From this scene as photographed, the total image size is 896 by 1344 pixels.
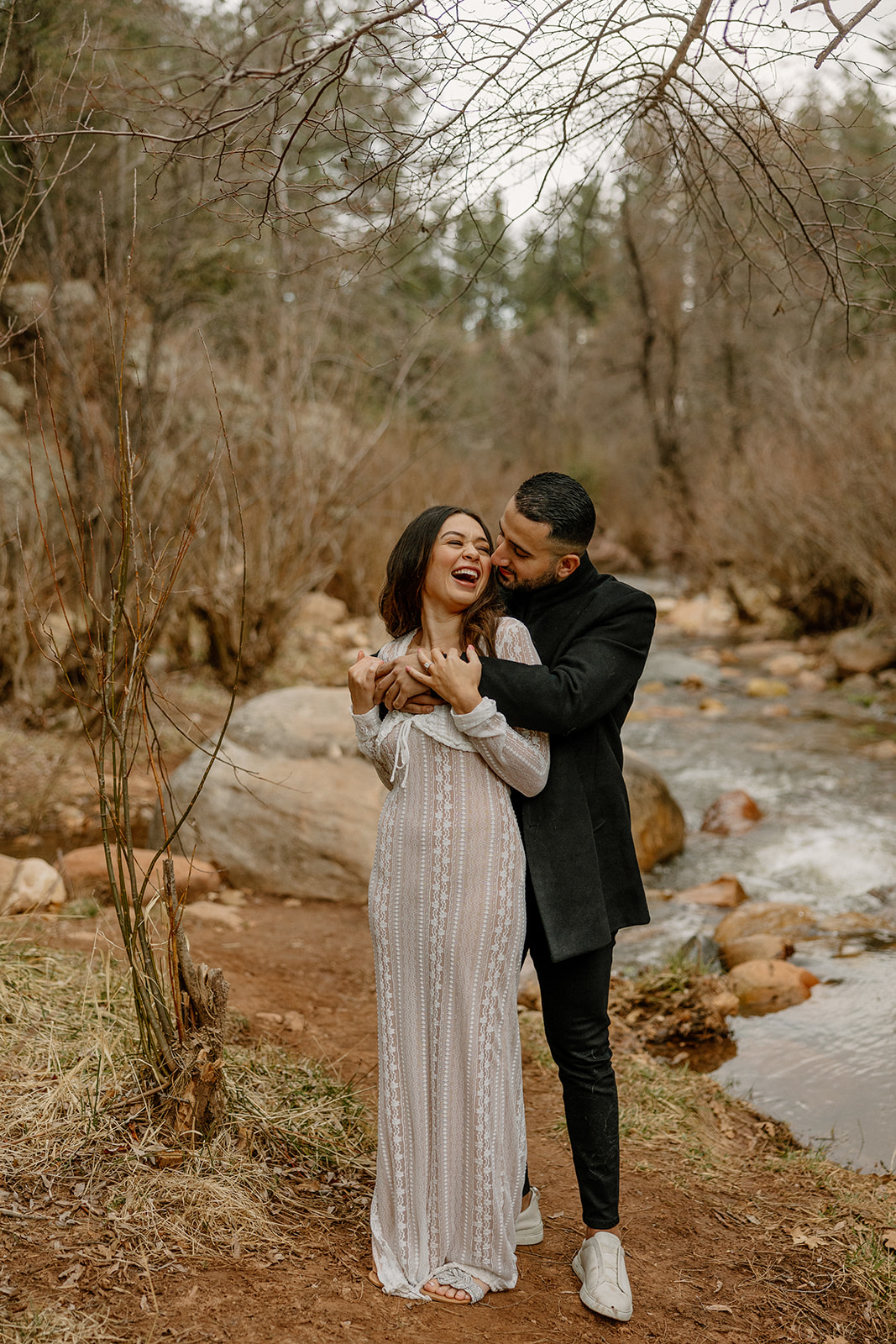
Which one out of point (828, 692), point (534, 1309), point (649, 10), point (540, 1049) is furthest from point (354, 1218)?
point (828, 692)

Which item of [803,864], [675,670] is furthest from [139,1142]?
[675,670]

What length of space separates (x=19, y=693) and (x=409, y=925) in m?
6.19

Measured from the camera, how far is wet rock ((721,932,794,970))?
17.3 ft

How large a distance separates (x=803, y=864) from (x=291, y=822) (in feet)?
11.0

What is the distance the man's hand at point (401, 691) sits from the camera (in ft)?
7.98

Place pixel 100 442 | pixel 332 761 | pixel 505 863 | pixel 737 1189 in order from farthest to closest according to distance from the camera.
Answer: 1. pixel 100 442
2. pixel 332 761
3. pixel 737 1189
4. pixel 505 863

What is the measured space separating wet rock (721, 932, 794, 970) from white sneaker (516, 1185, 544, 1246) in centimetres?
272

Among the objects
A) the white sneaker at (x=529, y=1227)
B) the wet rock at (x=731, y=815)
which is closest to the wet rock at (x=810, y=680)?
the wet rock at (x=731, y=815)

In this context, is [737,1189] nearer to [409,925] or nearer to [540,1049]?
[540,1049]

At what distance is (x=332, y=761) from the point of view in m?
6.01

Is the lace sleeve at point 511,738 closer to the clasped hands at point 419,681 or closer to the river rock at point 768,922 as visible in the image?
the clasped hands at point 419,681

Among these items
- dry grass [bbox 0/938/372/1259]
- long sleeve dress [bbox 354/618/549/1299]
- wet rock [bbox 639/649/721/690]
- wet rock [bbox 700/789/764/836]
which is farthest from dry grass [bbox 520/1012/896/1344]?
wet rock [bbox 639/649/721/690]

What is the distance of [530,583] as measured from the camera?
2.54 meters

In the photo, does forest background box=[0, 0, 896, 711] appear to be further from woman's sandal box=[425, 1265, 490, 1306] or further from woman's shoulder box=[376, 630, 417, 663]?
woman's sandal box=[425, 1265, 490, 1306]
